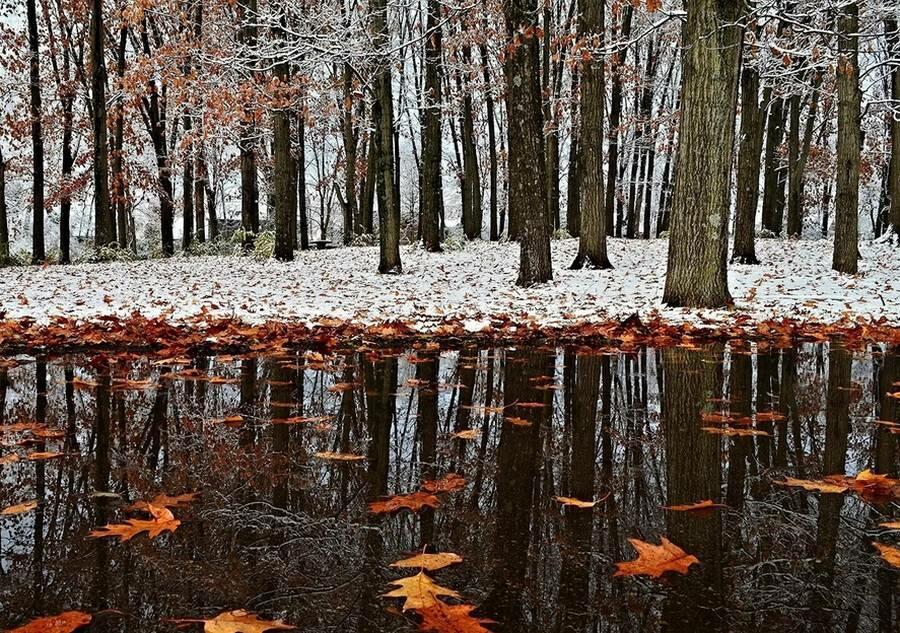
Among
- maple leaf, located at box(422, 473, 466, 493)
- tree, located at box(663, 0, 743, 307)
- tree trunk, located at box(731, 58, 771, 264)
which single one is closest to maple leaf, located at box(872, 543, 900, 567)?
maple leaf, located at box(422, 473, 466, 493)

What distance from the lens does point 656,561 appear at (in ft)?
5.08

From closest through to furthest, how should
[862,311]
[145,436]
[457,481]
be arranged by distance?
[457,481] → [145,436] → [862,311]

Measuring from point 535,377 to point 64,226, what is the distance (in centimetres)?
2049

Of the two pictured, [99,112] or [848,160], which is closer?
[848,160]

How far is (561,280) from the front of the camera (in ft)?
36.0

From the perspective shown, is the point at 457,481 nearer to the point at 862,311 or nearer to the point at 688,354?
the point at 688,354

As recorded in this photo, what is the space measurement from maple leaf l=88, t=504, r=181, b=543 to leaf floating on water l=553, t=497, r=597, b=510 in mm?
1144

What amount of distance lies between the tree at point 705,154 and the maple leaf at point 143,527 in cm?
696

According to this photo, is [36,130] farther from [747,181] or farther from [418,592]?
[418,592]

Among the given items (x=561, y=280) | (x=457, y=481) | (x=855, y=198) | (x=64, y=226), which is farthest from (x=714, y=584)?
(x=64, y=226)

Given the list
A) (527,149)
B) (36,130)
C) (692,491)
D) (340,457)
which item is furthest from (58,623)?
(36,130)

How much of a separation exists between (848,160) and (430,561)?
12999 mm

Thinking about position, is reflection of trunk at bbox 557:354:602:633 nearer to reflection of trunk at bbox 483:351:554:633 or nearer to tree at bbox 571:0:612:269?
reflection of trunk at bbox 483:351:554:633

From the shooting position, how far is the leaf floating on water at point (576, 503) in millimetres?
1922
